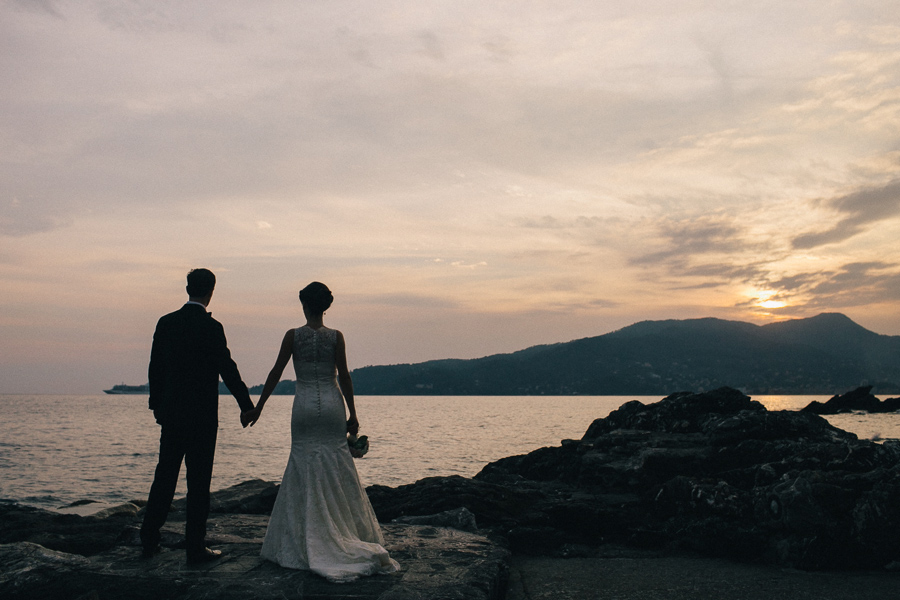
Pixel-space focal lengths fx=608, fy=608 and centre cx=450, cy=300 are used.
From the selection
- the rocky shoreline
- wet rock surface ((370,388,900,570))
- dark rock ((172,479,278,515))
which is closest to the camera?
the rocky shoreline

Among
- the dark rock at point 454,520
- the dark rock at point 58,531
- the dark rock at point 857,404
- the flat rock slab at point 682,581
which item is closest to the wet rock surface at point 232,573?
the flat rock slab at point 682,581

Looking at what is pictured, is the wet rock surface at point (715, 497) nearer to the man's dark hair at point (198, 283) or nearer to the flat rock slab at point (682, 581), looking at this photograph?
the flat rock slab at point (682, 581)

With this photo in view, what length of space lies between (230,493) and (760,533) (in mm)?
12117

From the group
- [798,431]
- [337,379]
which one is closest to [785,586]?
[337,379]

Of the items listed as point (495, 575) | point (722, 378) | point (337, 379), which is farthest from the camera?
point (722, 378)

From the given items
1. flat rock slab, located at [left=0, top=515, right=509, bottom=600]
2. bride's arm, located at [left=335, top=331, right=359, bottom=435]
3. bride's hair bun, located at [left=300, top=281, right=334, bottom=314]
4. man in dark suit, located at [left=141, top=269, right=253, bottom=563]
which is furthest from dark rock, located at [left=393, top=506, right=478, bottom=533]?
bride's hair bun, located at [left=300, top=281, right=334, bottom=314]

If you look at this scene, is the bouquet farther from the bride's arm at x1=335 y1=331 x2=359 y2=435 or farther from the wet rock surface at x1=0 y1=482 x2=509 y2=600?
the wet rock surface at x1=0 y1=482 x2=509 y2=600

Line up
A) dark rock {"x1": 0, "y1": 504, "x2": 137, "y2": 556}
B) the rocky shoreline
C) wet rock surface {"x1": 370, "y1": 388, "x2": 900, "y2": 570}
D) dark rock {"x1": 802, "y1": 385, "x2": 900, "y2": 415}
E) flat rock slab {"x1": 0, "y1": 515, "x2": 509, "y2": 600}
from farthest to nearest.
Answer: dark rock {"x1": 802, "y1": 385, "x2": 900, "y2": 415}
dark rock {"x1": 0, "y1": 504, "x2": 137, "y2": 556}
wet rock surface {"x1": 370, "y1": 388, "x2": 900, "y2": 570}
the rocky shoreline
flat rock slab {"x1": 0, "y1": 515, "x2": 509, "y2": 600}

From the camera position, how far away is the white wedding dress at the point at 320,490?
565 cm

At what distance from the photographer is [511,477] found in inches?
619

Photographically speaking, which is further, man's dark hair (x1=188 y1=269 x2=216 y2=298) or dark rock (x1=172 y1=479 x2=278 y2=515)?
dark rock (x1=172 y1=479 x2=278 y2=515)

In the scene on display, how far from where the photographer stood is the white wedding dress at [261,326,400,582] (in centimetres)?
565

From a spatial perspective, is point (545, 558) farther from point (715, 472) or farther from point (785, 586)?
point (715, 472)

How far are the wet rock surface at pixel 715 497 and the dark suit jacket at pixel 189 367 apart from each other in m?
4.65
